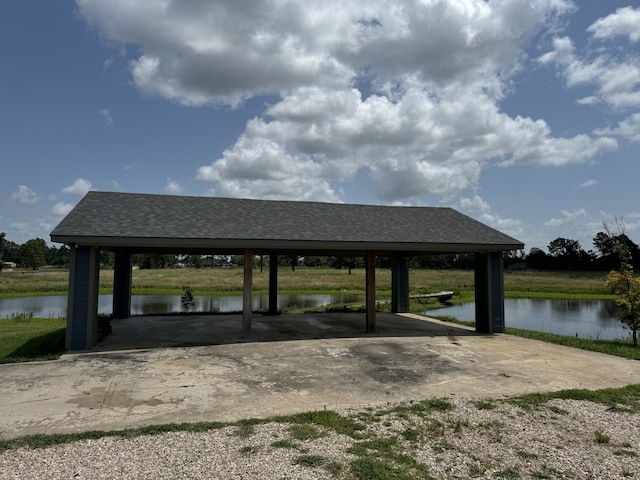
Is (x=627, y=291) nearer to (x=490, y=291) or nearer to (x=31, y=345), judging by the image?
(x=490, y=291)

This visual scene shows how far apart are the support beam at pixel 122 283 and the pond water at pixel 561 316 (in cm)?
1363

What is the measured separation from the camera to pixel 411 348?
9742 mm

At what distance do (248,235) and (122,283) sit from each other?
700 cm

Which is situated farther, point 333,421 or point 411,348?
point 411,348

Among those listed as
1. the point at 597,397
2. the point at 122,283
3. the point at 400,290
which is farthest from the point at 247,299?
the point at 400,290

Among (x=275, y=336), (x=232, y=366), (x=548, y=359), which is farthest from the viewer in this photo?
(x=275, y=336)

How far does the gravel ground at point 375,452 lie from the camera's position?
3719 millimetres

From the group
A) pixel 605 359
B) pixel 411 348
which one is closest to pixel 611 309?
pixel 605 359

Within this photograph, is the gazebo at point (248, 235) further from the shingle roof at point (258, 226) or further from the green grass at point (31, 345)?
the green grass at point (31, 345)

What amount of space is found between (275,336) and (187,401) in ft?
17.9

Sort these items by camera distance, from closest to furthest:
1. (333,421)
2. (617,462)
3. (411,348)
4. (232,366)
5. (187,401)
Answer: (617,462)
(333,421)
(187,401)
(232,366)
(411,348)

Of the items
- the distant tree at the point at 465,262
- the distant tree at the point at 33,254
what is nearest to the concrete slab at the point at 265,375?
the distant tree at the point at 465,262

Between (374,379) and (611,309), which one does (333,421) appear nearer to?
(374,379)

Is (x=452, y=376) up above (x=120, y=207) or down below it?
below
